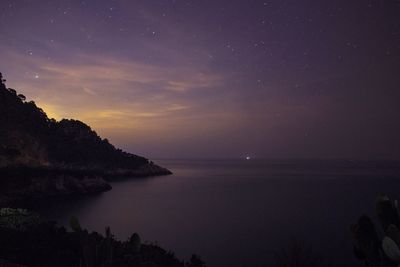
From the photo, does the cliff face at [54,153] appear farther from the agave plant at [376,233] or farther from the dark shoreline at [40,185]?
the agave plant at [376,233]

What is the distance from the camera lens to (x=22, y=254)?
1552 cm

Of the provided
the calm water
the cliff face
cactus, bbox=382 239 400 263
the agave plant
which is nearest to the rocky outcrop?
the cliff face

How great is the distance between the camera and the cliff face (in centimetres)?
6725

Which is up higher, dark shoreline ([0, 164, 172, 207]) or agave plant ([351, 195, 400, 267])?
agave plant ([351, 195, 400, 267])

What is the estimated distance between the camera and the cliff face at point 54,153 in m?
67.2

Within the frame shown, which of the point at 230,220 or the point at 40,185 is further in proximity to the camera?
the point at 40,185

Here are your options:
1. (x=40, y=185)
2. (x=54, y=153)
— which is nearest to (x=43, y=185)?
(x=40, y=185)

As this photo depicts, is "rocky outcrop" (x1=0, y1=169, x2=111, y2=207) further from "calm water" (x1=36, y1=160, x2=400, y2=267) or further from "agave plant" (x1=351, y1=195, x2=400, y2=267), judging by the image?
"agave plant" (x1=351, y1=195, x2=400, y2=267)

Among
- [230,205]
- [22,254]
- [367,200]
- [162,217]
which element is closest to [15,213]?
[22,254]

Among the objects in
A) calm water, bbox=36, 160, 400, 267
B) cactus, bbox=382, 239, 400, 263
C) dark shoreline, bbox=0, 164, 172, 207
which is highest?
cactus, bbox=382, 239, 400, 263

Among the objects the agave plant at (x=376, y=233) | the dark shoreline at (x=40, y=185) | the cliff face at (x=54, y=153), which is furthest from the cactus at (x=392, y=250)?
the cliff face at (x=54, y=153)

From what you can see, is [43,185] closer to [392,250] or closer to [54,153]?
[54,153]

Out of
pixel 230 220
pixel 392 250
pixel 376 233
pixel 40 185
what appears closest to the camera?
pixel 392 250

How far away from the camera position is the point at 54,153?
346ft
